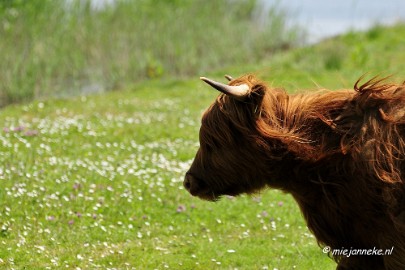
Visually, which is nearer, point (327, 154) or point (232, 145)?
point (327, 154)

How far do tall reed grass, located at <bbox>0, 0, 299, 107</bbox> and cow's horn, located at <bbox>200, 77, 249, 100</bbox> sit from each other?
10.8 metres

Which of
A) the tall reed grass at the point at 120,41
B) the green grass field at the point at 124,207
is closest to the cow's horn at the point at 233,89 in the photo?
the green grass field at the point at 124,207

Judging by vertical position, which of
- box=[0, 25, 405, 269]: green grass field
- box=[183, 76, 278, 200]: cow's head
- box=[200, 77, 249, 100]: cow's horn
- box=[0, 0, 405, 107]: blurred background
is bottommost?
box=[0, 0, 405, 107]: blurred background

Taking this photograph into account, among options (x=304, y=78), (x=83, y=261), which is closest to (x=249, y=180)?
(x=83, y=261)

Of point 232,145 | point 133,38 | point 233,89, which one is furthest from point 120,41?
point 233,89

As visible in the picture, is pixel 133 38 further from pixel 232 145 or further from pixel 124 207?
pixel 232 145

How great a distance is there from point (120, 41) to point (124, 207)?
395 inches

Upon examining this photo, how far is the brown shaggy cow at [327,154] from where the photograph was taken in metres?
5.39

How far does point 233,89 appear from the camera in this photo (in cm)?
569

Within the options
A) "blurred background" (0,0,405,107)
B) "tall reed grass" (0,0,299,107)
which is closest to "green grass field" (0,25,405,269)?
"tall reed grass" (0,0,299,107)

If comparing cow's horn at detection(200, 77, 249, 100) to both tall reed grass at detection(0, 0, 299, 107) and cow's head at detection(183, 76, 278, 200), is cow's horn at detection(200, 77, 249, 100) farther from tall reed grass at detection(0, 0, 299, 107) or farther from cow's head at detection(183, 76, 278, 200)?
tall reed grass at detection(0, 0, 299, 107)

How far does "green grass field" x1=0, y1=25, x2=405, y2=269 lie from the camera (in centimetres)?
763

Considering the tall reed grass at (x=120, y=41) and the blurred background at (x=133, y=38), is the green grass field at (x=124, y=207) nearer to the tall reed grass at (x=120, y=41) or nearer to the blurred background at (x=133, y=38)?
the tall reed grass at (x=120, y=41)

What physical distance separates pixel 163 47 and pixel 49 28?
2.97 m
